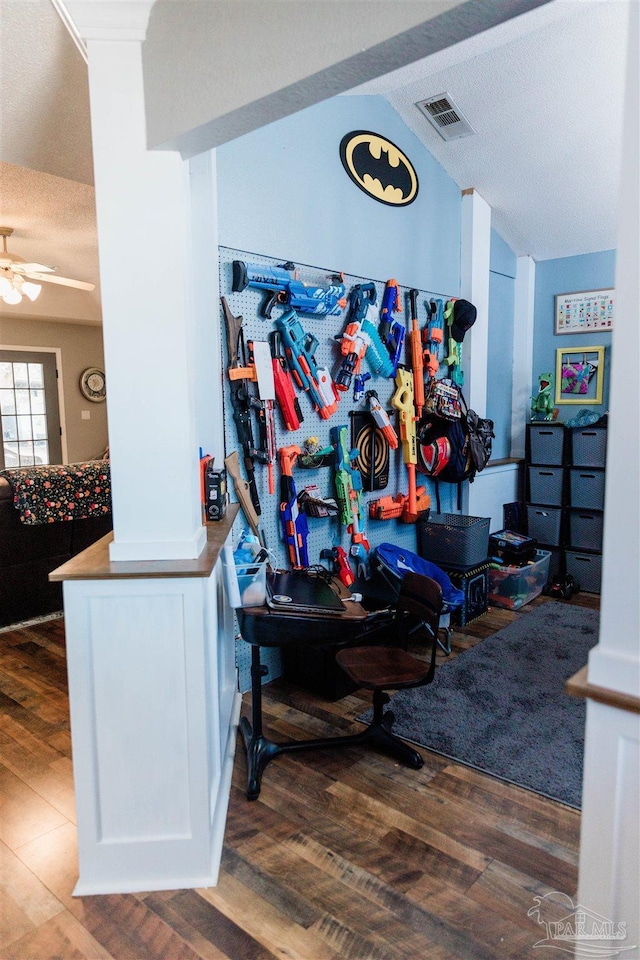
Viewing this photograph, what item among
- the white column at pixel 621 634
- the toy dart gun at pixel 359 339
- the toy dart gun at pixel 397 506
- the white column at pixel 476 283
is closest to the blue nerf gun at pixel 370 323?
the toy dart gun at pixel 359 339

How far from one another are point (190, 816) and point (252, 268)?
223cm

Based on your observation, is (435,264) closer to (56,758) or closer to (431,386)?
(431,386)

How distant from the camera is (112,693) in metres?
1.85

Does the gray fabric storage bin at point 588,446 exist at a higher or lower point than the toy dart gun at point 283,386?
lower

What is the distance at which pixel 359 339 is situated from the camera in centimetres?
343

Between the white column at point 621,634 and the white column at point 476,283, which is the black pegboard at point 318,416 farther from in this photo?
the white column at point 621,634

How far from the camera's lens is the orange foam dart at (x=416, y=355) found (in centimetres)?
393

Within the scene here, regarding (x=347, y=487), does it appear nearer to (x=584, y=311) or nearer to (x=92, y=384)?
(x=584, y=311)

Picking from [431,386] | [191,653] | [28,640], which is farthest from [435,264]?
[28,640]

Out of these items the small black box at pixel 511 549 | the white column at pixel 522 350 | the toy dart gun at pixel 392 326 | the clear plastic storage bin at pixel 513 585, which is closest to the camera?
the toy dart gun at pixel 392 326

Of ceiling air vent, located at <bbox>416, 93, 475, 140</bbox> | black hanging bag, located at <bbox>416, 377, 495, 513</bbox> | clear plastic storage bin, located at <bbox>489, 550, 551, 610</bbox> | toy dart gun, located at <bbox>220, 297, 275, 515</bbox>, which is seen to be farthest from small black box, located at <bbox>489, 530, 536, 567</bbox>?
ceiling air vent, located at <bbox>416, 93, 475, 140</bbox>

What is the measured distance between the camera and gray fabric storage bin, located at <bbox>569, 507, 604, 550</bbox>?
4.61 meters

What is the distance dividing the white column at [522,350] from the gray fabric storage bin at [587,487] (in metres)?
0.64

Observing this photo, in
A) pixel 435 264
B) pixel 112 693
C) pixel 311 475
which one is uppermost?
pixel 435 264
